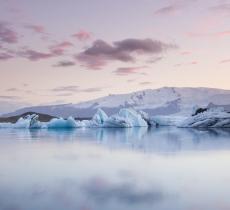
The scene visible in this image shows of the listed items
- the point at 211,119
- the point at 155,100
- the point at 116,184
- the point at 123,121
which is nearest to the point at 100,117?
the point at 123,121

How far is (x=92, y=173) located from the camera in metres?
6.53

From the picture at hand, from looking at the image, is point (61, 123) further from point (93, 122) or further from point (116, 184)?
point (116, 184)

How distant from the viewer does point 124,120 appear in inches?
1297

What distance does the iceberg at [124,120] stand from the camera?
32750 mm

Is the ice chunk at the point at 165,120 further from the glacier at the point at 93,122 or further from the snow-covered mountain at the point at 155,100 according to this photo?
the snow-covered mountain at the point at 155,100

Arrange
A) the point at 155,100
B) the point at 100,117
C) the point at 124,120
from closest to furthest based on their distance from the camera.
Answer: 1. the point at 124,120
2. the point at 100,117
3. the point at 155,100

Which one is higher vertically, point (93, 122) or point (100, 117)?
point (100, 117)

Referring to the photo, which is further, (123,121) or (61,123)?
(123,121)

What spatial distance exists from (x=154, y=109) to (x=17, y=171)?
2900 inches

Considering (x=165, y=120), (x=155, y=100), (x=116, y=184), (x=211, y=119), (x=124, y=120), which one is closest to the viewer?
(x=116, y=184)

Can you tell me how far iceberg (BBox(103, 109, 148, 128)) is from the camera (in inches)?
1289

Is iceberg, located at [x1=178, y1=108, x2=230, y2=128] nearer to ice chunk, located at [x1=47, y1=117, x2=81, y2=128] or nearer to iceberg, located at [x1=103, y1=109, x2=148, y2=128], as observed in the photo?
iceberg, located at [x1=103, y1=109, x2=148, y2=128]

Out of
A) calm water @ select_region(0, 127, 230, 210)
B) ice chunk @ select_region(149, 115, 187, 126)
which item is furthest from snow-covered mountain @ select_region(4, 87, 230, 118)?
calm water @ select_region(0, 127, 230, 210)

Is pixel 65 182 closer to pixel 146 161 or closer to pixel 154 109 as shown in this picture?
pixel 146 161
